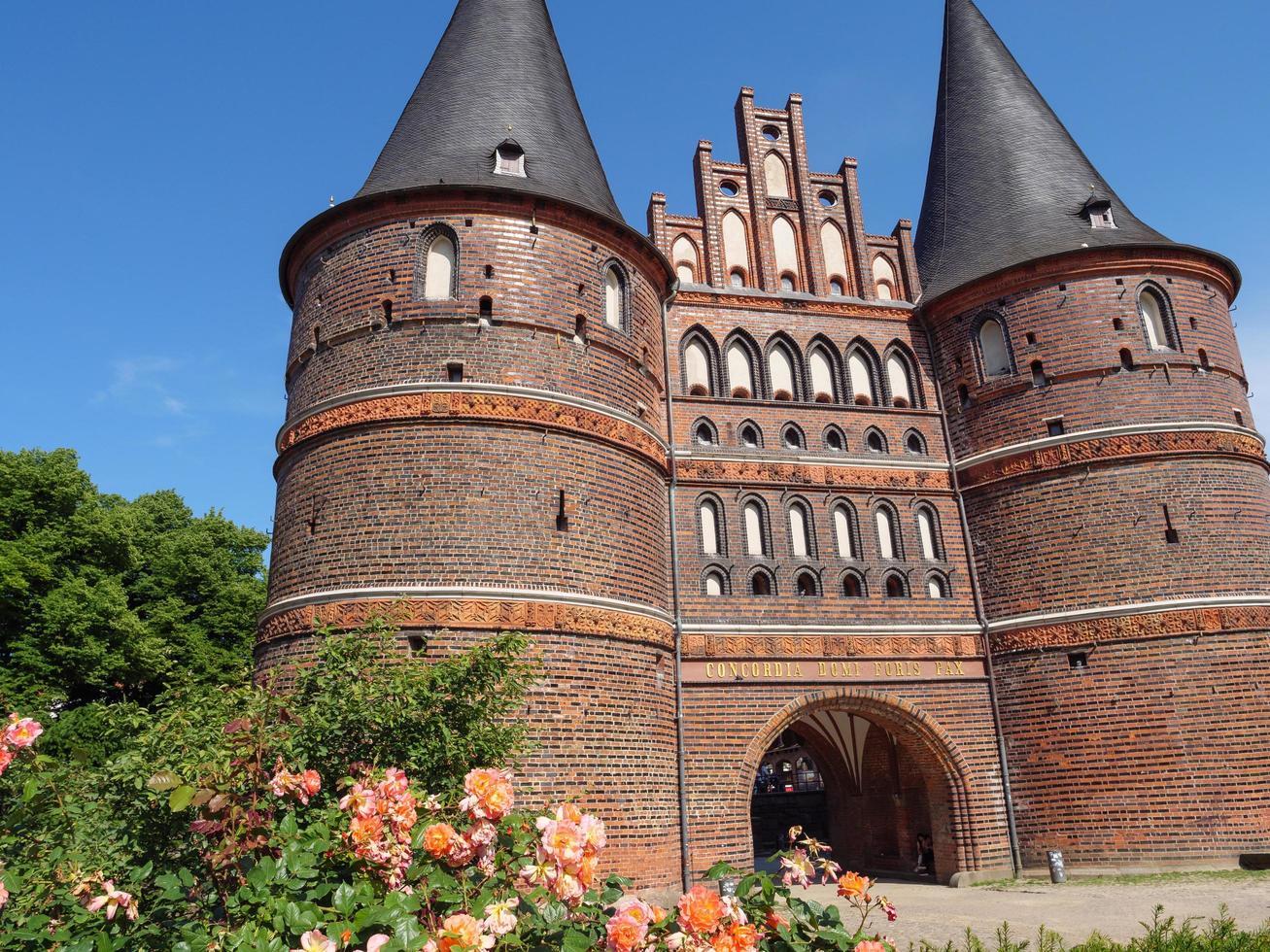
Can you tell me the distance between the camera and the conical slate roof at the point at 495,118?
14.7 m

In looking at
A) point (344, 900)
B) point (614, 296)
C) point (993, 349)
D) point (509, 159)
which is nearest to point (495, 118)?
point (509, 159)

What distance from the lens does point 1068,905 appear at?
11641 mm

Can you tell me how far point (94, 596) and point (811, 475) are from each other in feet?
52.2

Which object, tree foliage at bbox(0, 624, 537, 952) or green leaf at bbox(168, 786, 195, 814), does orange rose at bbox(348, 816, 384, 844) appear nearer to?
tree foliage at bbox(0, 624, 537, 952)

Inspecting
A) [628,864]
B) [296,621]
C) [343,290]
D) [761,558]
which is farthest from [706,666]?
[343,290]

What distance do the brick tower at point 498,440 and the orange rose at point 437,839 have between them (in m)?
7.60

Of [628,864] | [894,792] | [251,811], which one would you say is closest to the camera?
[251,811]

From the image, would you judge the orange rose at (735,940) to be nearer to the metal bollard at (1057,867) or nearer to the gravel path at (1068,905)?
the gravel path at (1068,905)

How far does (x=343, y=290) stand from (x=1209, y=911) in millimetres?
13955

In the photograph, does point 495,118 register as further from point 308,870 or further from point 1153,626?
point 308,870

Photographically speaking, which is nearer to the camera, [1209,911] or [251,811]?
[251,811]

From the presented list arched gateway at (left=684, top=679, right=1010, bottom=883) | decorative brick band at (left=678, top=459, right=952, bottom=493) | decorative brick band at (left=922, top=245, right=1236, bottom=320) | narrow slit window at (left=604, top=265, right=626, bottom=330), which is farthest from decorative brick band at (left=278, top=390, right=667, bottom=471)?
decorative brick band at (left=922, top=245, right=1236, bottom=320)

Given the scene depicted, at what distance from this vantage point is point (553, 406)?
43.4ft

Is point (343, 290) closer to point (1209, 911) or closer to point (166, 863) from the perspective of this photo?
point (166, 863)
